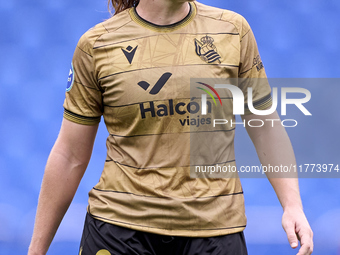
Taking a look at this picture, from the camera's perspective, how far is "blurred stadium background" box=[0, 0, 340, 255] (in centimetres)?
371

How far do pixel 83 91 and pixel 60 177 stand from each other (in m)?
0.26

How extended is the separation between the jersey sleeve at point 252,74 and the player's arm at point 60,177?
46 centimetres

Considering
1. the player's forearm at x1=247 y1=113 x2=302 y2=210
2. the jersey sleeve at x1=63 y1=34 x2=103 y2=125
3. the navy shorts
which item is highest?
the jersey sleeve at x1=63 y1=34 x2=103 y2=125

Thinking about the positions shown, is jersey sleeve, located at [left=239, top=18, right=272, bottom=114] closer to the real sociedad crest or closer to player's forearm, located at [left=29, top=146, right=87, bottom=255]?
the real sociedad crest

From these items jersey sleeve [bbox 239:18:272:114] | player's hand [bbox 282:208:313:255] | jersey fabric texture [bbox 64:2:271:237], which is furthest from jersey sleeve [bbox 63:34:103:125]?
player's hand [bbox 282:208:313:255]

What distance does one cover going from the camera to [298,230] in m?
1.37

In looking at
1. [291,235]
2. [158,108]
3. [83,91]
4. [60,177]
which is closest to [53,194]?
[60,177]

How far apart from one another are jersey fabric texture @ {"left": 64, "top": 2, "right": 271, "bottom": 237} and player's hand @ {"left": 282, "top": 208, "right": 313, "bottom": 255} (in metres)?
0.13

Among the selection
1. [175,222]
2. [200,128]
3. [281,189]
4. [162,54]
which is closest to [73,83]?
[162,54]

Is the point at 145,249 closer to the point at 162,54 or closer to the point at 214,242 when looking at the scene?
the point at 214,242

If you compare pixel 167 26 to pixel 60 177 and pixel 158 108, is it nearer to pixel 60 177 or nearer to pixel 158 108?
pixel 158 108

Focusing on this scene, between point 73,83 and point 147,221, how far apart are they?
0.46m

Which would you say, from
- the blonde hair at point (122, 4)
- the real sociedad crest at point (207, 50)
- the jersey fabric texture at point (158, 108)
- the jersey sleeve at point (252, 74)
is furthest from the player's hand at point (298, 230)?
the blonde hair at point (122, 4)

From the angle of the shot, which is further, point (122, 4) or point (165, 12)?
point (122, 4)
